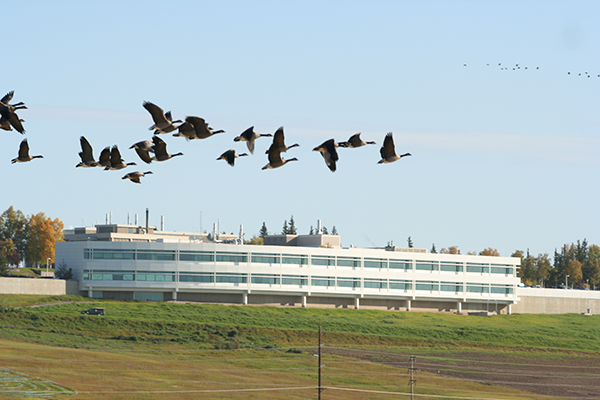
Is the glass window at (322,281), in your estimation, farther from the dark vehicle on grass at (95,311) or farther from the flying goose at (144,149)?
the flying goose at (144,149)

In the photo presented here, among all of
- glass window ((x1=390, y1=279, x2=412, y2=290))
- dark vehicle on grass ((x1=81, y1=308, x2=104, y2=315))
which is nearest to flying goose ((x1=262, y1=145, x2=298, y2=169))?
dark vehicle on grass ((x1=81, y1=308, x2=104, y2=315))

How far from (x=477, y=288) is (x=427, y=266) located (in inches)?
475

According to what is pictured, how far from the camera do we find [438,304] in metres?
162

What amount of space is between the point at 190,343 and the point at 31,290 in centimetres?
4210

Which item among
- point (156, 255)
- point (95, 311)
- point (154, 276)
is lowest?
point (95, 311)

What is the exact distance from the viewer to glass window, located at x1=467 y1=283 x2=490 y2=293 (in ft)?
532

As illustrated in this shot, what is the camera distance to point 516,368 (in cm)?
10375

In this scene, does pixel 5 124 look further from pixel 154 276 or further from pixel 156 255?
pixel 156 255

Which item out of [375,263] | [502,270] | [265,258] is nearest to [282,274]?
[265,258]

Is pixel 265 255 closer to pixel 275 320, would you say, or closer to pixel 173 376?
pixel 275 320

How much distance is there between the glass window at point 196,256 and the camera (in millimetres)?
144125

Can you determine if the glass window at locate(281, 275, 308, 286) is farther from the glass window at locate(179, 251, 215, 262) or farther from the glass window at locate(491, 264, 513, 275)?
the glass window at locate(491, 264, 513, 275)

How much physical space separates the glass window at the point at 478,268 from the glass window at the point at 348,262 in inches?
954

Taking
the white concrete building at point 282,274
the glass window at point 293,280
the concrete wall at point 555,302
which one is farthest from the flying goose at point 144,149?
the concrete wall at point 555,302
